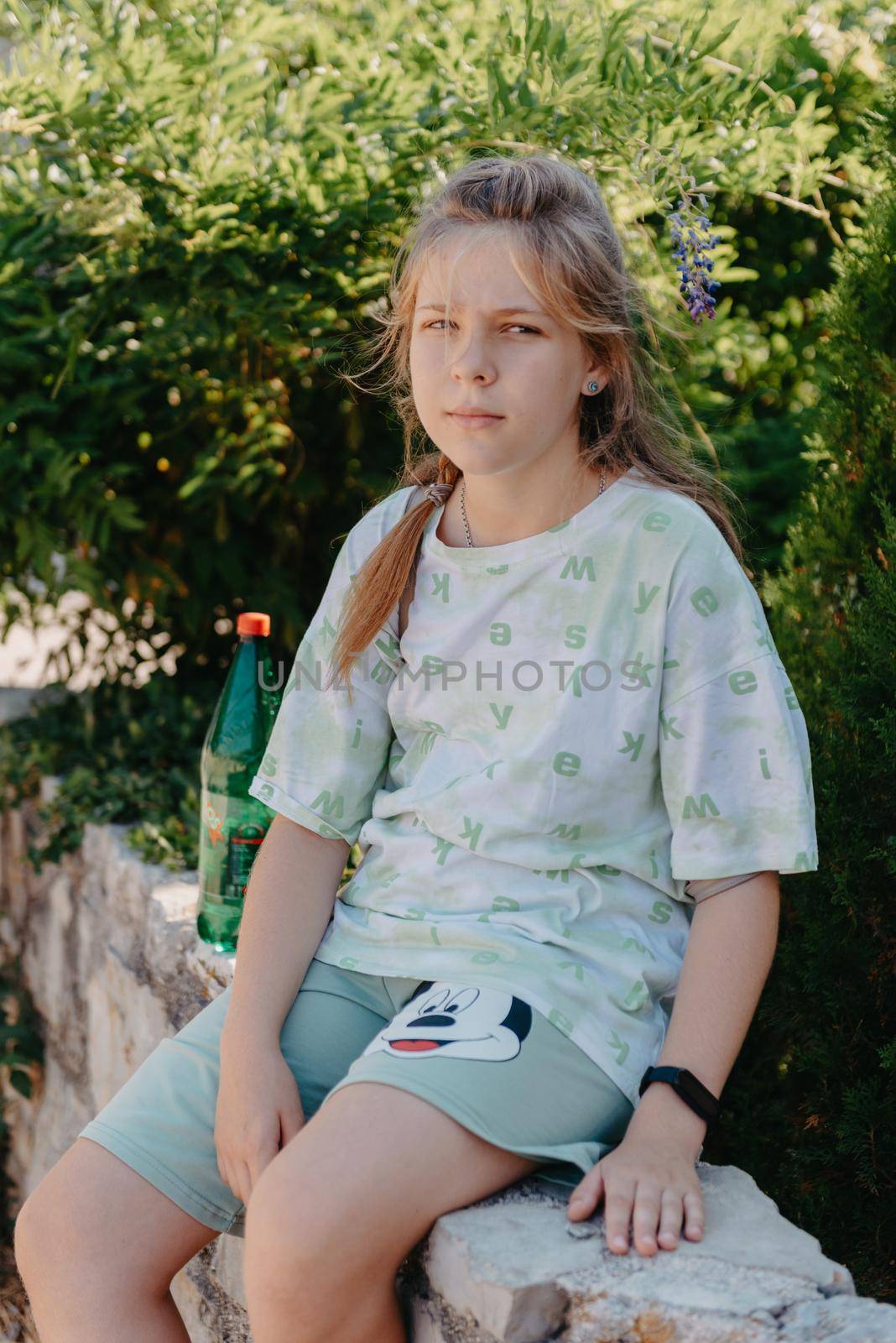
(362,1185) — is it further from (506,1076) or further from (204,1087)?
(204,1087)

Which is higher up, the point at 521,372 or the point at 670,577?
the point at 521,372

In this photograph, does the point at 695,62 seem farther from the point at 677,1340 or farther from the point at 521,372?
the point at 677,1340

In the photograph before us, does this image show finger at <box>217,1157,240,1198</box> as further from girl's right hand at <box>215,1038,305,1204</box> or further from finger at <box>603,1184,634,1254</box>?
finger at <box>603,1184,634,1254</box>

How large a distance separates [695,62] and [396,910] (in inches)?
65.4

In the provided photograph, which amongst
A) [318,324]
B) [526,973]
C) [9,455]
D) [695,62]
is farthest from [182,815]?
[695,62]

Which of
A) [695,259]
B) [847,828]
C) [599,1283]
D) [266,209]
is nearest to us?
[599,1283]

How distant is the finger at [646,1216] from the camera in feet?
4.40

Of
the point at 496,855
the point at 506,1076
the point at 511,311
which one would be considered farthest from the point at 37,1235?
the point at 511,311

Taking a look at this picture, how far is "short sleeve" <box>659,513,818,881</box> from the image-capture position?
157cm

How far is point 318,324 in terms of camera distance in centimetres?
286

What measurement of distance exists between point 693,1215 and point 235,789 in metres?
1.30

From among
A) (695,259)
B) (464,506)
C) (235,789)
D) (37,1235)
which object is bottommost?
(37,1235)

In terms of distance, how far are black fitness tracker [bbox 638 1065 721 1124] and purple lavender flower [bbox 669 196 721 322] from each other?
4.04 feet

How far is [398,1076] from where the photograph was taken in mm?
1440
